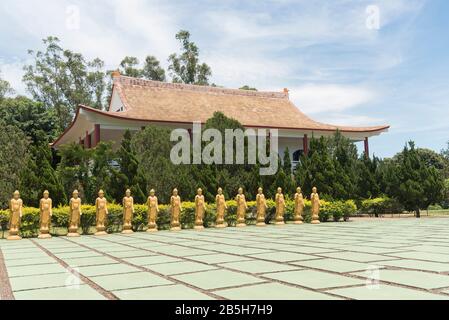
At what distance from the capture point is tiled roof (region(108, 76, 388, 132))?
73.7 feet

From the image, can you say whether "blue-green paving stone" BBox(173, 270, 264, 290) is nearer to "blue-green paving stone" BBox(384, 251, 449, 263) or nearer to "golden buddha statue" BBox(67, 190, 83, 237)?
"blue-green paving stone" BBox(384, 251, 449, 263)

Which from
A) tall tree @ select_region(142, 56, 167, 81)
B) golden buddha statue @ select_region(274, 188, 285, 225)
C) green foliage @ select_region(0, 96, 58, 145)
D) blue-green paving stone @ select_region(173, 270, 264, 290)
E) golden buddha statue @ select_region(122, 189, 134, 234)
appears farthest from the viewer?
tall tree @ select_region(142, 56, 167, 81)

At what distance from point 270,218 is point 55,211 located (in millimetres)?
6904

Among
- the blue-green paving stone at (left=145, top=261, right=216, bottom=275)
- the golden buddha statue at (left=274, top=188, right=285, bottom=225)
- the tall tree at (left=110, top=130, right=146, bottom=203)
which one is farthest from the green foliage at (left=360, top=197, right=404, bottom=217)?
the blue-green paving stone at (left=145, top=261, right=216, bottom=275)

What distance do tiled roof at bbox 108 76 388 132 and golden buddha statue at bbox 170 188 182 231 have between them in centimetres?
838

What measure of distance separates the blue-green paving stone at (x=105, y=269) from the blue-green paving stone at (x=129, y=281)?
0.25m

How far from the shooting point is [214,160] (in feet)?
51.3

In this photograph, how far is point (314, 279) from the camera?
4363 mm

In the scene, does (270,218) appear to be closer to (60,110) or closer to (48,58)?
(60,110)

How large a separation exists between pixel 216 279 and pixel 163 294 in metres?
0.78

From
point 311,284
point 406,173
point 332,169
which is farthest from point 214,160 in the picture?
point 311,284

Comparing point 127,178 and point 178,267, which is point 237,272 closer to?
point 178,267

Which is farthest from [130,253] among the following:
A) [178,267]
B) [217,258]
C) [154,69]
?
[154,69]
